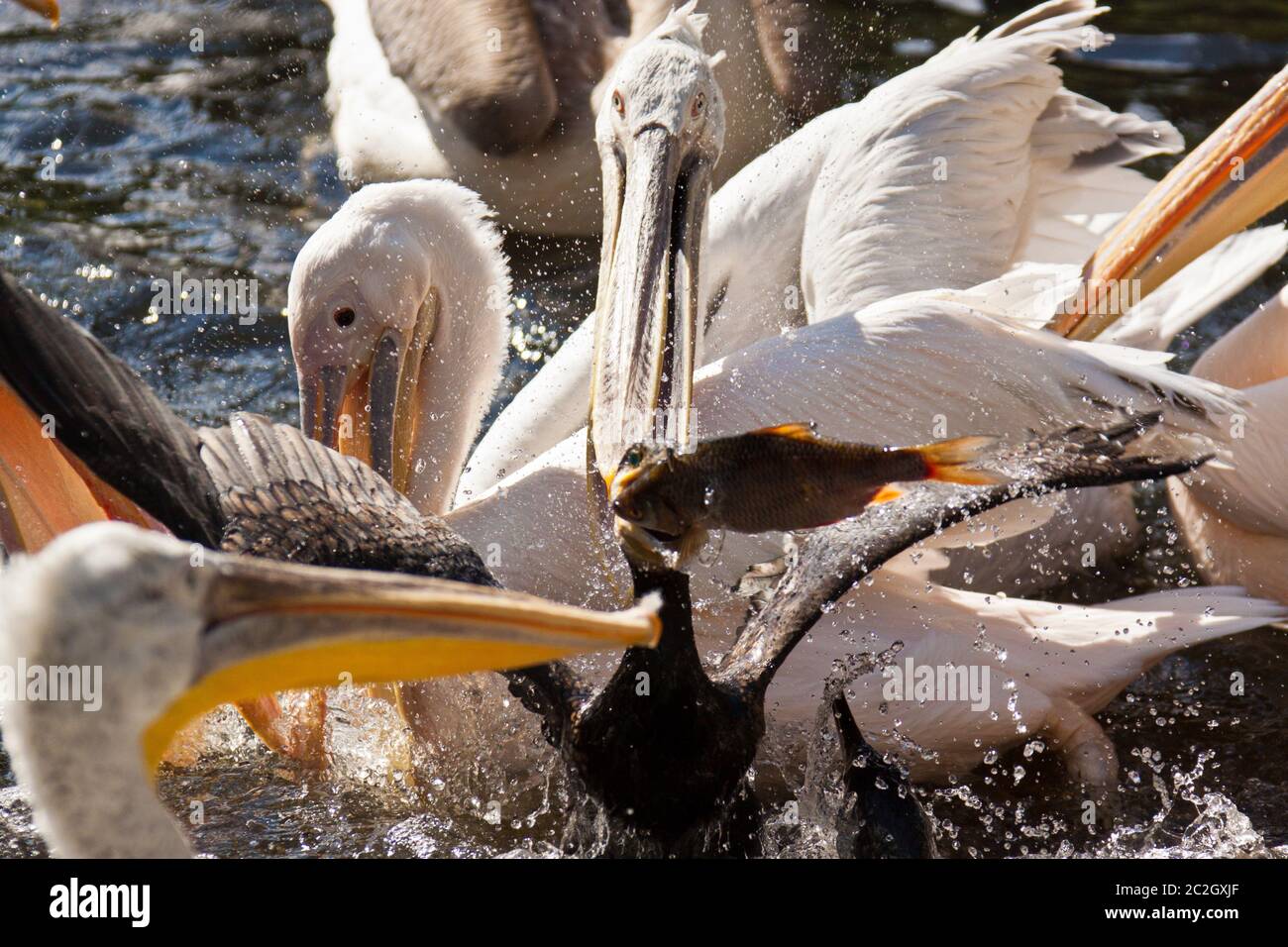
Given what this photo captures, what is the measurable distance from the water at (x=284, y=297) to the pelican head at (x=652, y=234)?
713 millimetres

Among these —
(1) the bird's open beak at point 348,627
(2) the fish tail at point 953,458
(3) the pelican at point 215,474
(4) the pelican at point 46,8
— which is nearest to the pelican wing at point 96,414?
(3) the pelican at point 215,474

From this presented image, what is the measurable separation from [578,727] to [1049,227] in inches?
98.8

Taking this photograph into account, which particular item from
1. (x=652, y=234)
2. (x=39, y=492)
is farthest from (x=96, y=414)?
(x=652, y=234)

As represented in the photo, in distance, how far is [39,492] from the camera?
132 inches

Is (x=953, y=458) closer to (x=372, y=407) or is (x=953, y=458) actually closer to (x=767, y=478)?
(x=767, y=478)

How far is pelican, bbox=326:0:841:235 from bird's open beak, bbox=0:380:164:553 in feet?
9.11

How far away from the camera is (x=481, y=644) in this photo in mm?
1864

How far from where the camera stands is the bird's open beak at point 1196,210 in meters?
3.80

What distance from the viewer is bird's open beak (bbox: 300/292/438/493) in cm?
384

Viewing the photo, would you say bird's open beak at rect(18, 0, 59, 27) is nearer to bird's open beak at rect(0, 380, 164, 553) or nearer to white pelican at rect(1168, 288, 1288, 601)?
bird's open beak at rect(0, 380, 164, 553)
